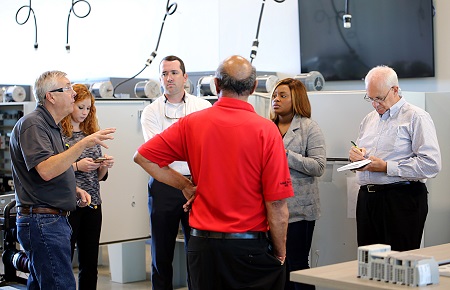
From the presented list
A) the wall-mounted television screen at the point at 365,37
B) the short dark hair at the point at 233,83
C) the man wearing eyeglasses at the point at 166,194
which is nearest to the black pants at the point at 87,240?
the man wearing eyeglasses at the point at 166,194

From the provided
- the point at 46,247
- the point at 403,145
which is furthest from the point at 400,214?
the point at 46,247

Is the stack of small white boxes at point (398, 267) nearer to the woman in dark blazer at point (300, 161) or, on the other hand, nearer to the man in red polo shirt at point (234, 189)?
the man in red polo shirt at point (234, 189)

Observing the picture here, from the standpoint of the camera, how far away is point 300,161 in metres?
4.26

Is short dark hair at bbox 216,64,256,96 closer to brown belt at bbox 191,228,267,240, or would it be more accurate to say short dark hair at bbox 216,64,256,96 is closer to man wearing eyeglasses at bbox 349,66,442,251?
brown belt at bbox 191,228,267,240

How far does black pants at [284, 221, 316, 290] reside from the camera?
4336mm

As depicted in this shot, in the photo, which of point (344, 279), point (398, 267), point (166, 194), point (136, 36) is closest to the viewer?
point (398, 267)

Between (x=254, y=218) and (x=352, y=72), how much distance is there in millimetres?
3213

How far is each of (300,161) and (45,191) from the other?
148 centimetres

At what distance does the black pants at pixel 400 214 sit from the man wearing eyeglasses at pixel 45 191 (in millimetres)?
1562

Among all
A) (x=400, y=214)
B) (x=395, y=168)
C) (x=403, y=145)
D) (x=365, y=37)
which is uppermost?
(x=365, y=37)

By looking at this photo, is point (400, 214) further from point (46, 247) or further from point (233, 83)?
point (46, 247)

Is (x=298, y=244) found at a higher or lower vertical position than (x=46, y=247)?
lower

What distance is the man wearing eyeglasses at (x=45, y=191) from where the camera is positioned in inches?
136

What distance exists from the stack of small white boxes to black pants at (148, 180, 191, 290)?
2070 millimetres
